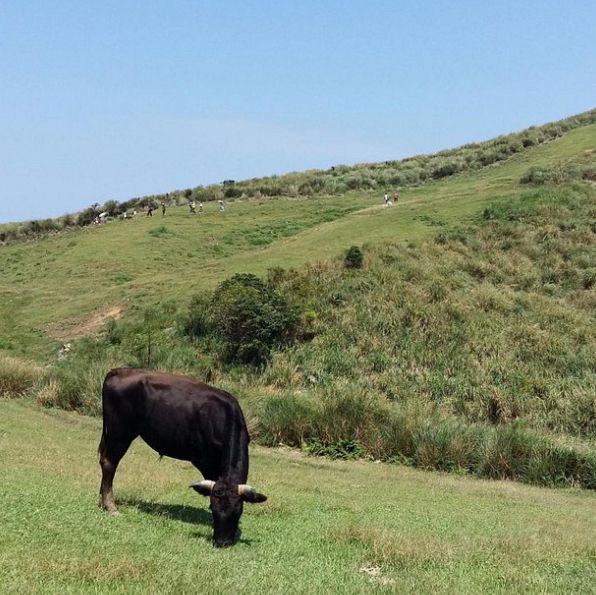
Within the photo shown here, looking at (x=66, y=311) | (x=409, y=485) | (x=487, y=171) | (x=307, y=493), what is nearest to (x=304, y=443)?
(x=409, y=485)

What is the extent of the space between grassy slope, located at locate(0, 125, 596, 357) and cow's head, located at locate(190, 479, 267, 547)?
23.8 m

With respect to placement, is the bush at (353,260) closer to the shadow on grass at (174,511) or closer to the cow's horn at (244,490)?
the shadow on grass at (174,511)

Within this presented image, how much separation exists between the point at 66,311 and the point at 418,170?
131 ft

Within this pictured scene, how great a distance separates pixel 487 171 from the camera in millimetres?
57969

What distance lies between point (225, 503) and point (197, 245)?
4115 centimetres

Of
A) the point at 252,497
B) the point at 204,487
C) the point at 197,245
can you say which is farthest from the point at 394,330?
the point at 197,245

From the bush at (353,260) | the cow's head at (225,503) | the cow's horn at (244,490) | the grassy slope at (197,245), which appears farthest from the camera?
the grassy slope at (197,245)

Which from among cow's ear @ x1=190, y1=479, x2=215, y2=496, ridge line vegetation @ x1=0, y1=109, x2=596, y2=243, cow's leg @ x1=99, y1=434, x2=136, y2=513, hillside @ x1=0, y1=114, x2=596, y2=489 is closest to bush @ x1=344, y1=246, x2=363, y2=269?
hillside @ x1=0, y1=114, x2=596, y2=489

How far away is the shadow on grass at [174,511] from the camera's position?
1013cm

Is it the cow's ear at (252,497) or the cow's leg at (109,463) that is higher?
the cow's leg at (109,463)

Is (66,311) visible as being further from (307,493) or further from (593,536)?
(593,536)

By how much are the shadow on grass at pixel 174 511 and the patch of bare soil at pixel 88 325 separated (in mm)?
22148

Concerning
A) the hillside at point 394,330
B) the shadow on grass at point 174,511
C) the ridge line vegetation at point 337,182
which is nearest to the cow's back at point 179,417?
the shadow on grass at point 174,511

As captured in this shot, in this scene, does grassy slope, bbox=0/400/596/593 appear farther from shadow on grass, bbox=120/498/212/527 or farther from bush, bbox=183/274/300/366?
bush, bbox=183/274/300/366
